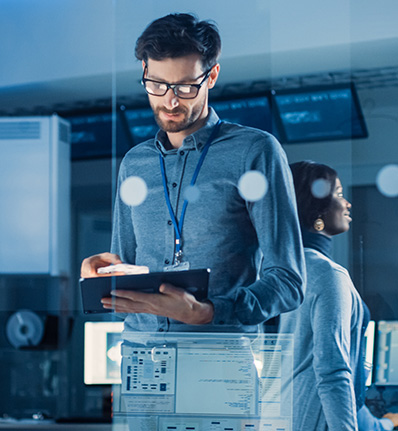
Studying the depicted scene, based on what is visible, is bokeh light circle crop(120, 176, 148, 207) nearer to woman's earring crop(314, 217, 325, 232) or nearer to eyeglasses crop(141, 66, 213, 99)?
eyeglasses crop(141, 66, 213, 99)

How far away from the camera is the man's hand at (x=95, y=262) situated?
1699mm

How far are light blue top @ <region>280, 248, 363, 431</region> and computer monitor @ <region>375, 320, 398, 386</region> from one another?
54 millimetres

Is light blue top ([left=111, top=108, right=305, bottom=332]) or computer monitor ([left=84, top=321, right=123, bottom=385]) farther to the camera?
computer monitor ([left=84, top=321, right=123, bottom=385])

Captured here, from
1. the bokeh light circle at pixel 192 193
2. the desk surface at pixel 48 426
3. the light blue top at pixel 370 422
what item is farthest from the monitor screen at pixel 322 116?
the desk surface at pixel 48 426

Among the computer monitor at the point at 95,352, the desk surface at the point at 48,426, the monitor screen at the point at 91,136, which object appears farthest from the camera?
the monitor screen at the point at 91,136

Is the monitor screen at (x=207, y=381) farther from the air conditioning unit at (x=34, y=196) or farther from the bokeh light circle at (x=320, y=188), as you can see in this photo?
the air conditioning unit at (x=34, y=196)

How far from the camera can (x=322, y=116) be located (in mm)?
1773

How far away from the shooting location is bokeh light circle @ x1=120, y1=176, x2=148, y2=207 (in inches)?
69.5

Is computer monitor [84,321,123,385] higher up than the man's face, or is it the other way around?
the man's face

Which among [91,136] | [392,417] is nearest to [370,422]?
[392,417]

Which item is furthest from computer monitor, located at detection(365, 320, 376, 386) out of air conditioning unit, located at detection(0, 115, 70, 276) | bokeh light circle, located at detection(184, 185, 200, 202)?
air conditioning unit, located at detection(0, 115, 70, 276)

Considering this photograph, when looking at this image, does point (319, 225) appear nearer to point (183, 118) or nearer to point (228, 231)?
point (228, 231)

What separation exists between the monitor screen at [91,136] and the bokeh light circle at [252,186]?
2.43 meters

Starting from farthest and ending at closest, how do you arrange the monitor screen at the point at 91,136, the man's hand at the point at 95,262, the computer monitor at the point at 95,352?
1. the monitor screen at the point at 91,136
2. the computer monitor at the point at 95,352
3. the man's hand at the point at 95,262
